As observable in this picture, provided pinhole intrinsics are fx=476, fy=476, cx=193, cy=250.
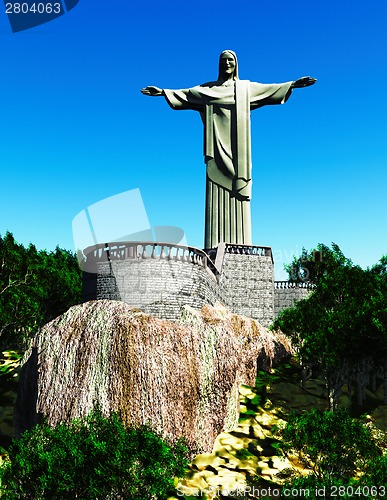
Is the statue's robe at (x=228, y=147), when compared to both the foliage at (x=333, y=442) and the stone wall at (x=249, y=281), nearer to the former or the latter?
the stone wall at (x=249, y=281)

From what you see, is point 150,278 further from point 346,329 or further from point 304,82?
point 304,82

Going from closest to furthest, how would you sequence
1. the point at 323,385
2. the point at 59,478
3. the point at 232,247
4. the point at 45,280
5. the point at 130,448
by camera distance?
1. the point at 59,478
2. the point at 130,448
3. the point at 323,385
4. the point at 232,247
5. the point at 45,280

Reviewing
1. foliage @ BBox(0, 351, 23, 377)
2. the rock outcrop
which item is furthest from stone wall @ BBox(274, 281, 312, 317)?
foliage @ BBox(0, 351, 23, 377)

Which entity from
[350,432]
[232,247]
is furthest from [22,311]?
[350,432]

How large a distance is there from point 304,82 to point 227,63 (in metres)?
6.45

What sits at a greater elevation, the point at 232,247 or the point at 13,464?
the point at 232,247

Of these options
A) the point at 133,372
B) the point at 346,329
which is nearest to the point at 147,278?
the point at 133,372

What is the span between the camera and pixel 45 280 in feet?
135

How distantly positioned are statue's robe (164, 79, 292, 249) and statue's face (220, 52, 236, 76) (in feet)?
3.02

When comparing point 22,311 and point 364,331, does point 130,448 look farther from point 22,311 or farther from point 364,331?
point 22,311

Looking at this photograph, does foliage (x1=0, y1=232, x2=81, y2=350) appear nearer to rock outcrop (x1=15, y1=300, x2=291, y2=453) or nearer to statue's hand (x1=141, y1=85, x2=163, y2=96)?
rock outcrop (x1=15, y1=300, x2=291, y2=453)

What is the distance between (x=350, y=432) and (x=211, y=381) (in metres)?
6.36

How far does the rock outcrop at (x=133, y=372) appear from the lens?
1720cm

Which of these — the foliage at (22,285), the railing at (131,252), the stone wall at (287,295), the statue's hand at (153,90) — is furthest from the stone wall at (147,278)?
the statue's hand at (153,90)
